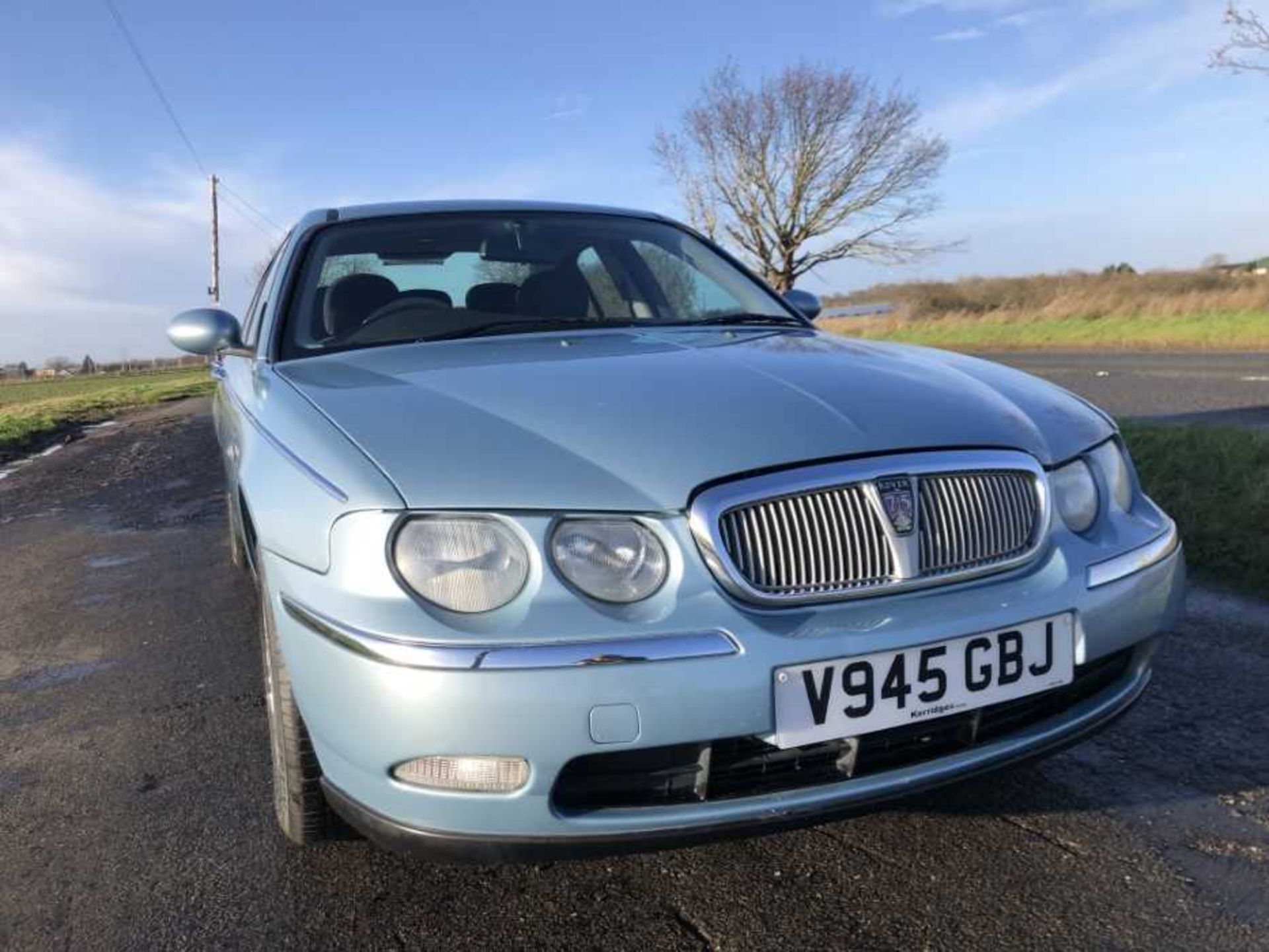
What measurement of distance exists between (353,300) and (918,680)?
81.6 inches

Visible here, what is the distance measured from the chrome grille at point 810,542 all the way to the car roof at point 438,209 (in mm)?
2125

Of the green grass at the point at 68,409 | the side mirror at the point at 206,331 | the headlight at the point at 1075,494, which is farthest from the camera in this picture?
the green grass at the point at 68,409

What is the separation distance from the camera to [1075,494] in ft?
7.15

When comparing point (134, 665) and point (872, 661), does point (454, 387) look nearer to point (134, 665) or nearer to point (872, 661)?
Answer: point (872, 661)

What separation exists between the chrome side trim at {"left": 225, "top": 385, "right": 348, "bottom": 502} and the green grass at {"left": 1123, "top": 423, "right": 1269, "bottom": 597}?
11.7ft

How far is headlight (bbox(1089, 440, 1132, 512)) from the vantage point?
89.5 inches

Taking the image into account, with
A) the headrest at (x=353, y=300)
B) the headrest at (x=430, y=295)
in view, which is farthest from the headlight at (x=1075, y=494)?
the headrest at (x=353, y=300)

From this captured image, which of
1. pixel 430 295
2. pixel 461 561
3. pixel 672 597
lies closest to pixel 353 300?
pixel 430 295

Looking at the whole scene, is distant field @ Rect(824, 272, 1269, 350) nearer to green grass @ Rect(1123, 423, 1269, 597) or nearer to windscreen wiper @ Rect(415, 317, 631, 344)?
green grass @ Rect(1123, 423, 1269, 597)

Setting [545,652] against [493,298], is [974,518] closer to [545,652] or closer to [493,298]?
[545,652]

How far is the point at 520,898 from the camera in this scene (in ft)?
6.77

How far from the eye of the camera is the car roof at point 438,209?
11.3ft

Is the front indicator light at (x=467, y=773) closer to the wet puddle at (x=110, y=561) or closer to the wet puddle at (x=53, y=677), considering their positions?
the wet puddle at (x=53, y=677)

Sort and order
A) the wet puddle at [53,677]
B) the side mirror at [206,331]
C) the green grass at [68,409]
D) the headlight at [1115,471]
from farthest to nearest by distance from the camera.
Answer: the green grass at [68,409]
the side mirror at [206,331]
the wet puddle at [53,677]
the headlight at [1115,471]
